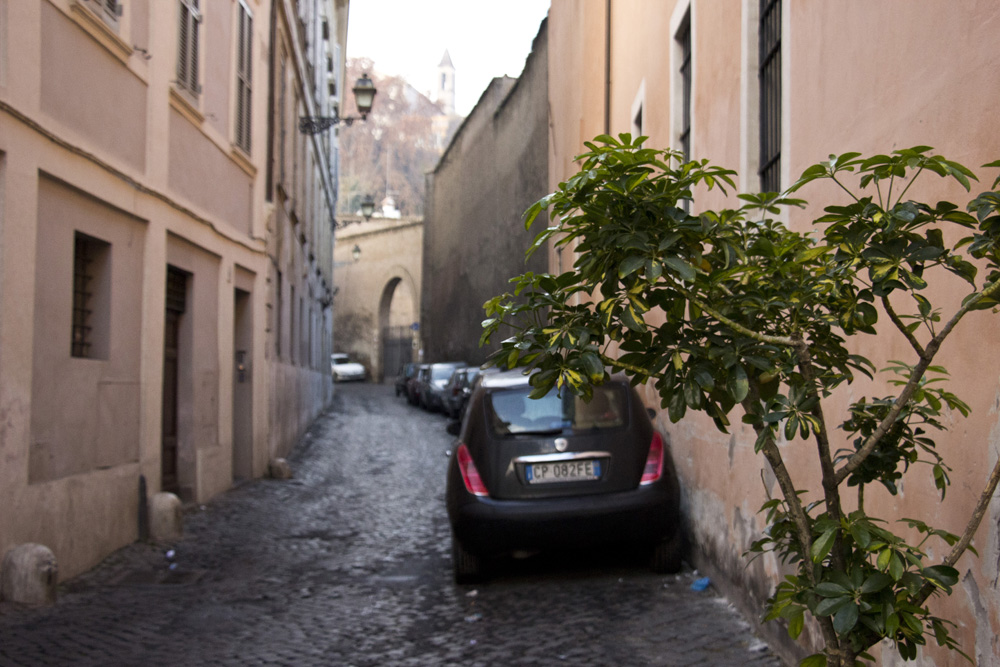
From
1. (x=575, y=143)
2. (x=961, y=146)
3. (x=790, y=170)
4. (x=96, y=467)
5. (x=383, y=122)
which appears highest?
(x=383, y=122)

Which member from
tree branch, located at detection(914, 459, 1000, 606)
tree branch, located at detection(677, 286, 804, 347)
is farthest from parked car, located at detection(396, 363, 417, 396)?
tree branch, located at detection(914, 459, 1000, 606)

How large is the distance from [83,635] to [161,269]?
4516 mm

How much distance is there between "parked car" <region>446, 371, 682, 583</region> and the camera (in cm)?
649

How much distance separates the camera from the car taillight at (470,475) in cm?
663

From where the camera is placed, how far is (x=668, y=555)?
6.77 m

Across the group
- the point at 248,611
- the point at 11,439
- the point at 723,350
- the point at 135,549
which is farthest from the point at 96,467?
the point at 723,350

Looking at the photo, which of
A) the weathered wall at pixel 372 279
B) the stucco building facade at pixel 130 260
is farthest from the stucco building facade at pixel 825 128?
the weathered wall at pixel 372 279

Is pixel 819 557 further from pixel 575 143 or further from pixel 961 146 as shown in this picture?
pixel 575 143

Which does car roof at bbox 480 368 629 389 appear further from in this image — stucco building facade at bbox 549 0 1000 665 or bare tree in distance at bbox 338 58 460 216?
bare tree in distance at bbox 338 58 460 216

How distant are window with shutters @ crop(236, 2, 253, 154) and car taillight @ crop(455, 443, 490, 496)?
7078 millimetres

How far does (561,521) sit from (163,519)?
Answer: 3.91 meters

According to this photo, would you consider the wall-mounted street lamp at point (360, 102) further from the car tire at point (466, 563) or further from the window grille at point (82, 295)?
the car tire at point (466, 563)

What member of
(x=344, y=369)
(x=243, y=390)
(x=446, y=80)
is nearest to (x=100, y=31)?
(x=243, y=390)

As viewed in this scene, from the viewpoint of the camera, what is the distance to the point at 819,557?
2.35m
